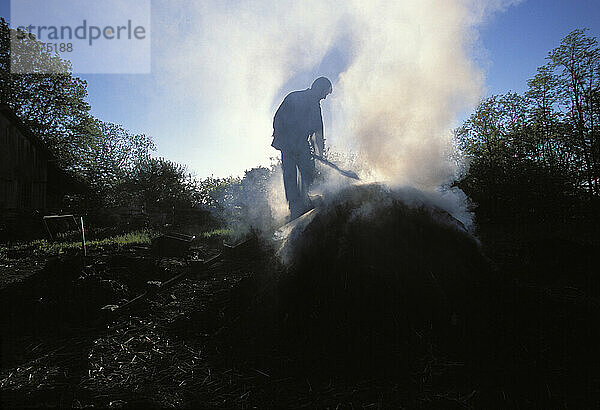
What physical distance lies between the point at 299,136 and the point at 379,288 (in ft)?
16.7

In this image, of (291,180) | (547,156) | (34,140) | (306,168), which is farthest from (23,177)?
(547,156)

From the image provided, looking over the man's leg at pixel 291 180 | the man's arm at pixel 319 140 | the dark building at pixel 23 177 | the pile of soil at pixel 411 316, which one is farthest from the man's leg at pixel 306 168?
the dark building at pixel 23 177

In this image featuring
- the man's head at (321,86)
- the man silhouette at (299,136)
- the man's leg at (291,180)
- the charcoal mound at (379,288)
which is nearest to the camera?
the charcoal mound at (379,288)

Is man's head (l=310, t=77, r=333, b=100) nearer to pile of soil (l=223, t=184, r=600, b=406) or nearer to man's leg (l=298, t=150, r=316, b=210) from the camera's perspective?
man's leg (l=298, t=150, r=316, b=210)

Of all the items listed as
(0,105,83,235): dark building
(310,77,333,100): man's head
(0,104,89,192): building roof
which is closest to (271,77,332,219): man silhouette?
(310,77,333,100): man's head

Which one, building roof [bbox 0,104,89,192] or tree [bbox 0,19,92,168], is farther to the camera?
tree [bbox 0,19,92,168]

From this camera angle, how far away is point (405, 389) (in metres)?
2.68

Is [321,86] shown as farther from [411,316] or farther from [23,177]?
[23,177]

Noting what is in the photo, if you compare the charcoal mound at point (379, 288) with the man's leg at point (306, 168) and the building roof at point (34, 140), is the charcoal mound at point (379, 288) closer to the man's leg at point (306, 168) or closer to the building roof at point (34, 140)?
the man's leg at point (306, 168)

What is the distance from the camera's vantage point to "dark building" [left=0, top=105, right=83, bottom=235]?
47.6 feet

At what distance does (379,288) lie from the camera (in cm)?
381

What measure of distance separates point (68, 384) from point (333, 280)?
2913 millimetres

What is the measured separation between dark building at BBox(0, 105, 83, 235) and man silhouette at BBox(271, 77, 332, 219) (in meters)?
13.6

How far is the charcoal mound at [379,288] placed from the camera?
339 centimetres
